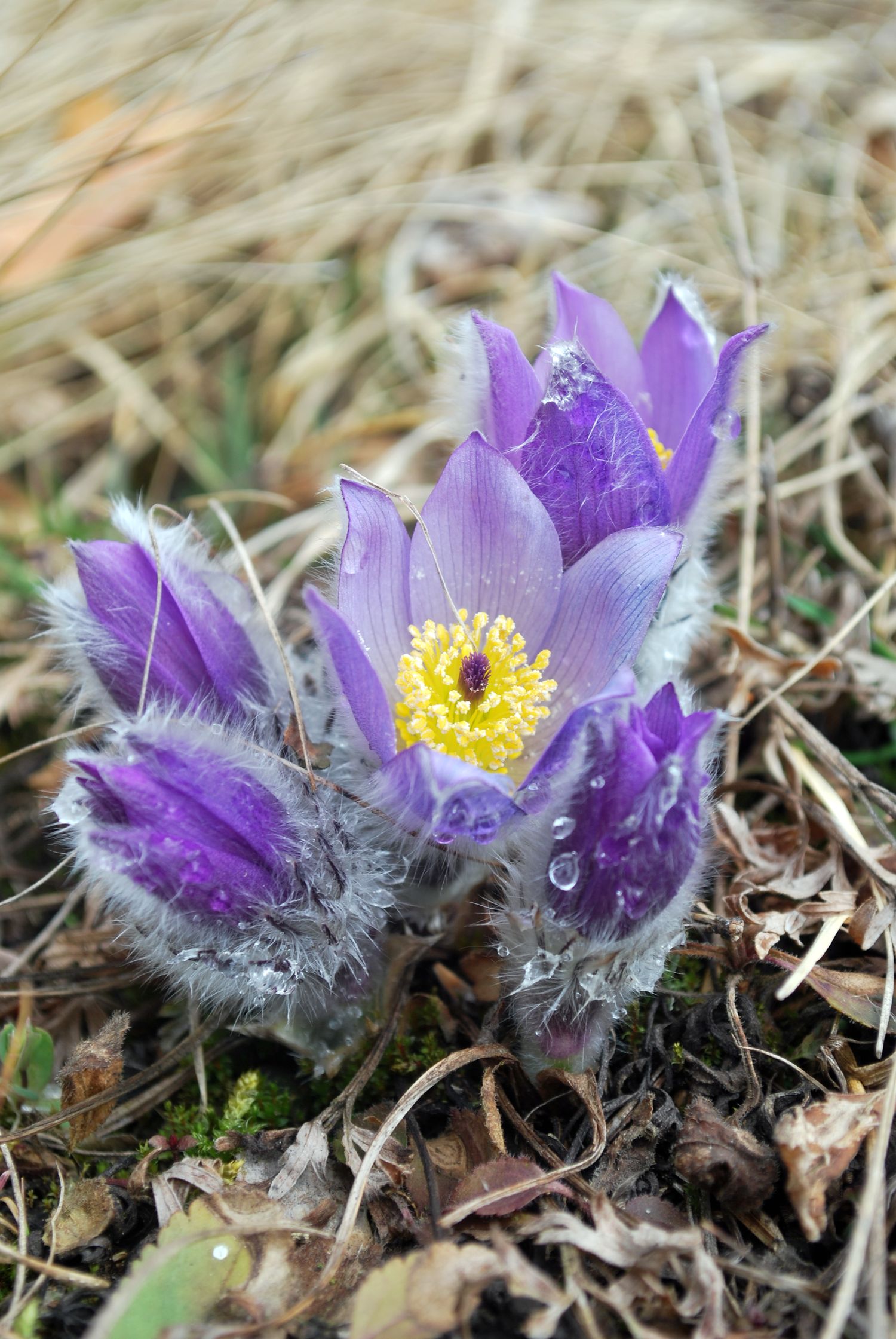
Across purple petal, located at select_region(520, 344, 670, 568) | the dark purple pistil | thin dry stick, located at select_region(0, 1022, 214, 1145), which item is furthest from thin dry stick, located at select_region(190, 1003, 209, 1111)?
purple petal, located at select_region(520, 344, 670, 568)

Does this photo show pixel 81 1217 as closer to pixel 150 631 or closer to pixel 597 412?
pixel 150 631

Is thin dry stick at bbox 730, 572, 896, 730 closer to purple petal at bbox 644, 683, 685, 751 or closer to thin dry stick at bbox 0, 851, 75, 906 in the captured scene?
purple petal at bbox 644, 683, 685, 751

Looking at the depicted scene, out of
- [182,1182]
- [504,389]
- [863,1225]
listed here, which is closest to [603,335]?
[504,389]

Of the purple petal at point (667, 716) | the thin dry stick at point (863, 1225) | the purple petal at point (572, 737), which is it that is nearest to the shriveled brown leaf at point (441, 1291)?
the thin dry stick at point (863, 1225)

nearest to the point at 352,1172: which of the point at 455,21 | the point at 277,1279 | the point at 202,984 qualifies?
the point at 277,1279

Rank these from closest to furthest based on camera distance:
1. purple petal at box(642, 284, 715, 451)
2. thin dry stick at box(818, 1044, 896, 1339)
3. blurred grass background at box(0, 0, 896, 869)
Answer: thin dry stick at box(818, 1044, 896, 1339) < purple petal at box(642, 284, 715, 451) < blurred grass background at box(0, 0, 896, 869)

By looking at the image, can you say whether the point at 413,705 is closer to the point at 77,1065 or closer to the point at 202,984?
the point at 202,984
